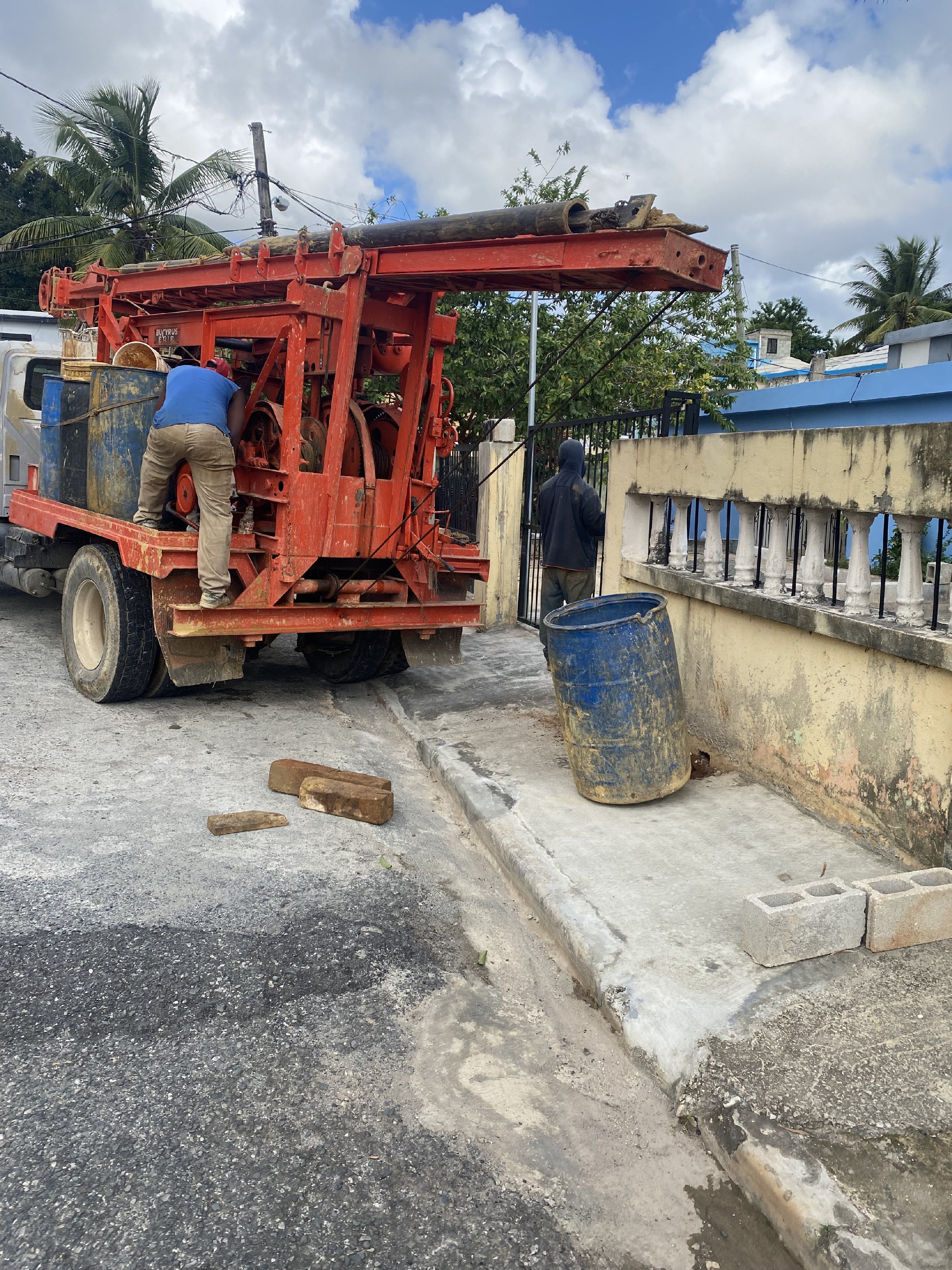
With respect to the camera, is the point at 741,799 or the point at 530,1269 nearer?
the point at 530,1269

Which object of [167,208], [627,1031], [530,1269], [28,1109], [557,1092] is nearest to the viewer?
[530,1269]

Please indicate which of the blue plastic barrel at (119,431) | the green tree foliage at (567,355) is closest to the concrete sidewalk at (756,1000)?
the blue plastic barrel at (119,431)

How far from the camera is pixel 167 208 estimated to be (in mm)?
21672

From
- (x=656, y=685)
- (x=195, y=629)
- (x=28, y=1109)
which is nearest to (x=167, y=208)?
(x=195, y=629)

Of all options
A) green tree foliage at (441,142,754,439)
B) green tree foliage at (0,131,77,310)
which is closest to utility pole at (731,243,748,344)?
green tree foliage at (441,142,754,439)

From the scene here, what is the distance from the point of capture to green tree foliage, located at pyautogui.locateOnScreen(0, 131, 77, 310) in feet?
94.7

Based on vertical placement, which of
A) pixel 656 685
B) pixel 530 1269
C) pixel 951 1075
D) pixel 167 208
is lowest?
pixel 530 1269

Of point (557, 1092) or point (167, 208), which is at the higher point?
point (167, 208)

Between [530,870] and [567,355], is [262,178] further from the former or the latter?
[530,870]

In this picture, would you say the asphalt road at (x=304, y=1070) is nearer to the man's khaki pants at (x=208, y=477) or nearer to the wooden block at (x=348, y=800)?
the wooden block at (x=348, y=800)

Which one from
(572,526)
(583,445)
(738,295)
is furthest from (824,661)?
(738,295)

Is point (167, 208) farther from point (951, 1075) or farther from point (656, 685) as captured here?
point (951, 1075)

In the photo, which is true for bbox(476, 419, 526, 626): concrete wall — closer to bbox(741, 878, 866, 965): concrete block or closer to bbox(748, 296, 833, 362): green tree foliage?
bbox(741, 878, 866, 965): concrete block

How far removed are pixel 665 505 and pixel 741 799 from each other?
196 cm
